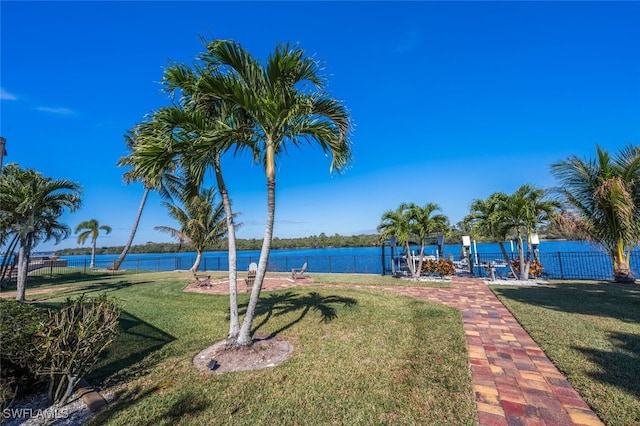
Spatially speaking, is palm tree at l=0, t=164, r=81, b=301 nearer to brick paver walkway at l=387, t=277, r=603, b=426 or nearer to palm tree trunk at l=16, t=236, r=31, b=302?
palm tree trunk at l=16, t=236, r=31, b=302

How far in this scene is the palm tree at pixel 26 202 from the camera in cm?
830

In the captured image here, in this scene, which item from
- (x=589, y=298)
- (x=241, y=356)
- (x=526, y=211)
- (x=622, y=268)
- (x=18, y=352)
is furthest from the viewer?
(x=526, y=211)

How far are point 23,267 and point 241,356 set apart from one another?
957cm

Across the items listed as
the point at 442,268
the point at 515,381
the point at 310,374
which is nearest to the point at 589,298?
the point at 442,268

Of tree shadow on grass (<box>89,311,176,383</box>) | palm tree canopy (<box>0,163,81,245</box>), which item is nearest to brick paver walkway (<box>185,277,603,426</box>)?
tree shadow on grass (<box>89,311,176,383</box>)

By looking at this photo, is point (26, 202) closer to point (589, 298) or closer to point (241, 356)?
point (241, 356)

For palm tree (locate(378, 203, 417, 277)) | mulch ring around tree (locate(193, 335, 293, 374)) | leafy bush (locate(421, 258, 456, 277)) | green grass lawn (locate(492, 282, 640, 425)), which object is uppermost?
palm tree (locate(378, 203, 417, 277))

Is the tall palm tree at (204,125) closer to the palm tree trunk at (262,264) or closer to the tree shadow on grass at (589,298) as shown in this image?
the palm tree trunk at (262,264)

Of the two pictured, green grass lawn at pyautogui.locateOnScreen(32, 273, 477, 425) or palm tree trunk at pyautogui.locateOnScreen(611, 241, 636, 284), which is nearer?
green grass lawn at pyautogui.locateOnScreen(32, 273, 477, 425)

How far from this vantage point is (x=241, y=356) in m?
4.16

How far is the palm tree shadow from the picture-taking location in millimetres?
6074

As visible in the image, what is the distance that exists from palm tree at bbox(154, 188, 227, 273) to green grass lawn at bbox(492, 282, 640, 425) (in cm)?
1769

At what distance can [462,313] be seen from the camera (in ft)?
20.7

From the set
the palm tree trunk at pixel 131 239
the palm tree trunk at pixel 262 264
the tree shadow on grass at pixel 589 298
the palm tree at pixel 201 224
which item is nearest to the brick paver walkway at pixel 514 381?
the tree shadow on grass at pixel 589 298
